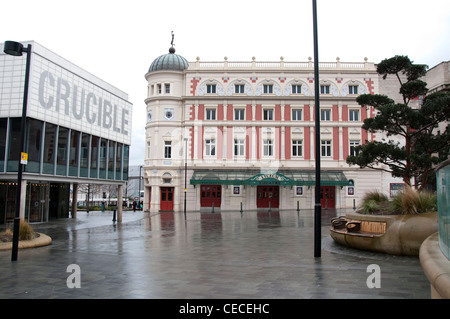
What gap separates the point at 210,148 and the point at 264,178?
7260 millimetres

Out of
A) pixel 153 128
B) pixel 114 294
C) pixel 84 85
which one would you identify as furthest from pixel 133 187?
pixel 114 294

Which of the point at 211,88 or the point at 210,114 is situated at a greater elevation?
the point at 211,88

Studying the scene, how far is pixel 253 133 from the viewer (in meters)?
41.7

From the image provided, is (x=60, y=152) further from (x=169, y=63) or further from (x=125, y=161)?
(x=169, y=63)

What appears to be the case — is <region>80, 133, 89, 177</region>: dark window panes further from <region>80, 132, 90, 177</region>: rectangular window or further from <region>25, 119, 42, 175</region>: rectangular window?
<region>25, 119, 42, 175</region>: rectangular window

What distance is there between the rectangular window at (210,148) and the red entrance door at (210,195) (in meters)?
3.73

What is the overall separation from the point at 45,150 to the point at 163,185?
73.8 feet

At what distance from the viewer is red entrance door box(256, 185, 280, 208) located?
41.0 meters

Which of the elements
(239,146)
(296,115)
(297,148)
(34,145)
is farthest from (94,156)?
(296,115)

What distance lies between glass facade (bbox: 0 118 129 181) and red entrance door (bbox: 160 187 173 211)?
14345 mm

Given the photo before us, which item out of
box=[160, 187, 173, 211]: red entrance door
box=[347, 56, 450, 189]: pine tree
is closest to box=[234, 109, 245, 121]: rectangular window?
box=[160, 187, 173, 211]: red entrance door

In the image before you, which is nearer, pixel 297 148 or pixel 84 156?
pixel 84 156
